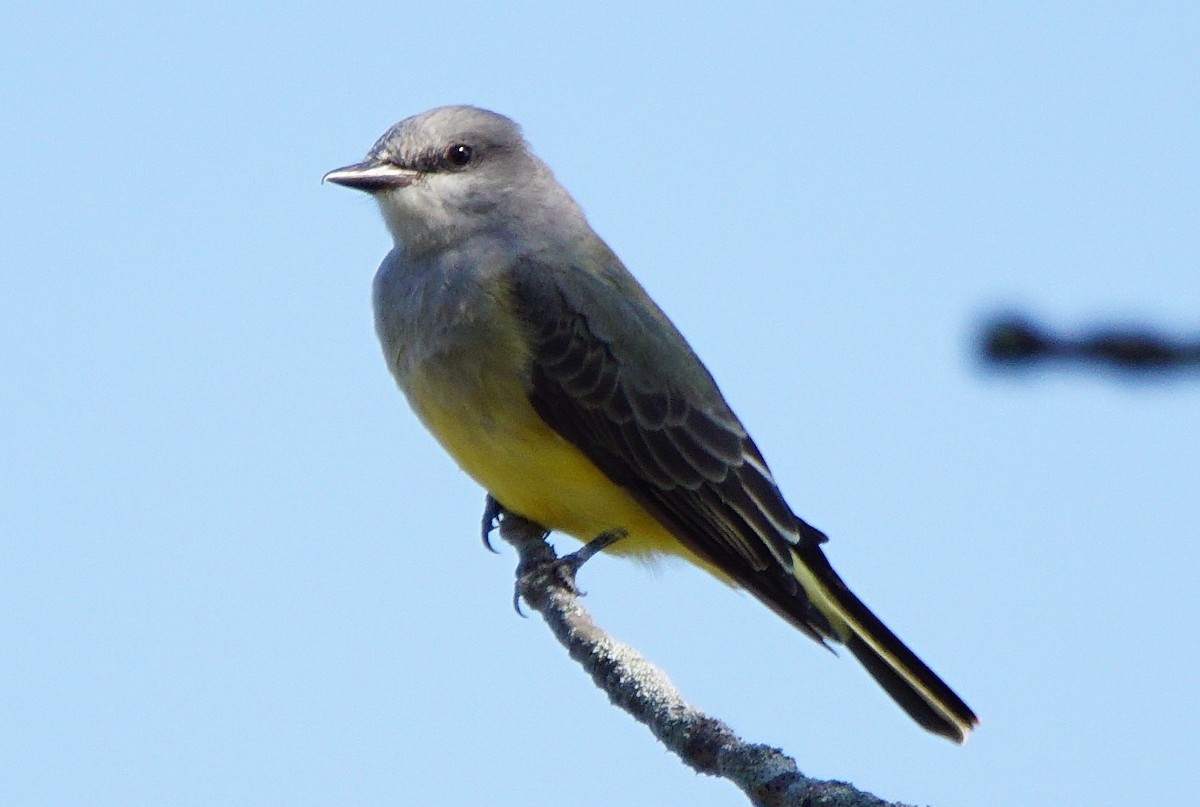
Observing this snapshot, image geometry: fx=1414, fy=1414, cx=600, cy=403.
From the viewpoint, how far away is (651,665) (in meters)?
4.36

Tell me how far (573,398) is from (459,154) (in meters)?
1.58

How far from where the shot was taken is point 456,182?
267 inches

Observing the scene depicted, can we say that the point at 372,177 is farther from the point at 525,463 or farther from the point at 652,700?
the point at 652,700

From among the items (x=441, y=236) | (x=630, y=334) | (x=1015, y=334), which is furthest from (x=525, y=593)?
(x=1015, y=334)

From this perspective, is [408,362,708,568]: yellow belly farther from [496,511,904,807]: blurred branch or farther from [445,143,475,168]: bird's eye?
[445,143,475,168]: bird's eye

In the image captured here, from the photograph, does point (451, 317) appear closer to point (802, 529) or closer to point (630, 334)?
point (630, 334)

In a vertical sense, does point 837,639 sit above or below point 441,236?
below

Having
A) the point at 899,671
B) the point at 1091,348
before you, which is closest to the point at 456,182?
the point at 899,671

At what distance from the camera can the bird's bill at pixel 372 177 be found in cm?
649

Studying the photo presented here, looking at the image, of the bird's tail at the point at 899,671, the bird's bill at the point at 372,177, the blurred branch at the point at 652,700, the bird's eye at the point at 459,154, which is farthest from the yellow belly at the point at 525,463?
the bird's eye at the point at 459,154

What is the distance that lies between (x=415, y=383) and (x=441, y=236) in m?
0.86

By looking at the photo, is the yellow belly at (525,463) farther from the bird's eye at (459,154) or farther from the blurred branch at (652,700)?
the bird's eye at (459,154)

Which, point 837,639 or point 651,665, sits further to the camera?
point 837,639

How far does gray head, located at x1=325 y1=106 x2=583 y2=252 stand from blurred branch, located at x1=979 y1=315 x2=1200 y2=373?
5.97 metres
